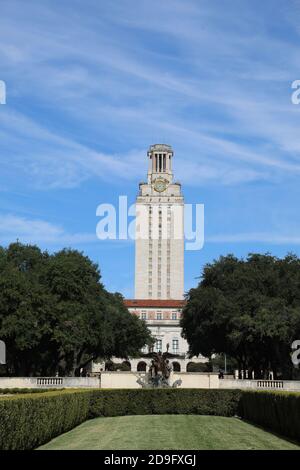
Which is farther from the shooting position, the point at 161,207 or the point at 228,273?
the point at 161,207

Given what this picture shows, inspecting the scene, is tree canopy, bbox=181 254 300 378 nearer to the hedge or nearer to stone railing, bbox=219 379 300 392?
stone railing, bbox=219 379 300 392

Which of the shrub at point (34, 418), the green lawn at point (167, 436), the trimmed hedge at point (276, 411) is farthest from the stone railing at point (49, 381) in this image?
the shrub at point (34, 418)

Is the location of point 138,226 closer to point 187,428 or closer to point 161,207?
point 161,207

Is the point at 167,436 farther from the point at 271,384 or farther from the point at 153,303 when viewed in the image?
the point at 153,303

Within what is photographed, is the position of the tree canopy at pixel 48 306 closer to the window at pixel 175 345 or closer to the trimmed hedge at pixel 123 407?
the trimmed hedge at pixel 123 407

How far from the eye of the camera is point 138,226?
19412 cm

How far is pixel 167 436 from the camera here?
2855 cm

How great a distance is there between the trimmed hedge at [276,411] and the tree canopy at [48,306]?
27.4 m

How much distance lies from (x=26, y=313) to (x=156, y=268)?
124 meters

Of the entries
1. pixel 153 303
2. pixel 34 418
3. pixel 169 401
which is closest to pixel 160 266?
pixel 153 303

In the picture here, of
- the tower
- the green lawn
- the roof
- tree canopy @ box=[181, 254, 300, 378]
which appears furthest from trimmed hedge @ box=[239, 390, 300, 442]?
the tower
